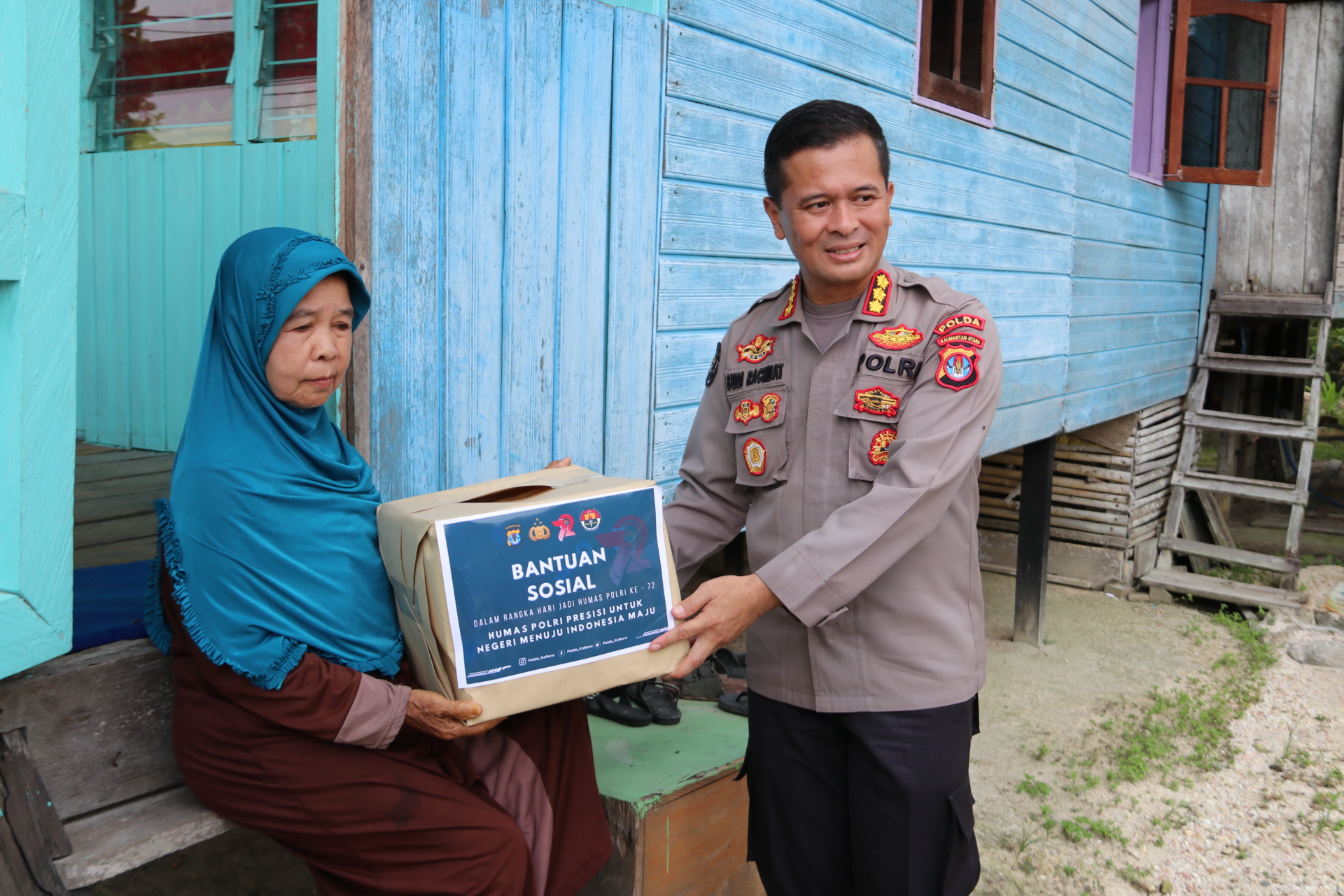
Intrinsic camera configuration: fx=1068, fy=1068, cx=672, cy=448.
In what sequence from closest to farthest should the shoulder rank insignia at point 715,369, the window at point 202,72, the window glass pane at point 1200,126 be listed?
the shoulder rank insignia at point 715,369 < the window at point 202,72 < the window glass pane at point 1200,126

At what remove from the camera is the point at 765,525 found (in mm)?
1991

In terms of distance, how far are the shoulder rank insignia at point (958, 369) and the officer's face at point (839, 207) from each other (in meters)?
0.21

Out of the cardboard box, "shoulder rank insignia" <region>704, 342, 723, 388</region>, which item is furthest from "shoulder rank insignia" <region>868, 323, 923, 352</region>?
the cardboard box

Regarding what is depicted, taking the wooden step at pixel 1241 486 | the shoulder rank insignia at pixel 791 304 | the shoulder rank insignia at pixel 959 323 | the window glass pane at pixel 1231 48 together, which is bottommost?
the wooden step at pixel 1241 486

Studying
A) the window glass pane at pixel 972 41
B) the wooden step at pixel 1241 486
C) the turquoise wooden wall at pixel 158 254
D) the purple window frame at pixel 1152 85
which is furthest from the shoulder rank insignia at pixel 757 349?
the wooden step at pixel 1241 486

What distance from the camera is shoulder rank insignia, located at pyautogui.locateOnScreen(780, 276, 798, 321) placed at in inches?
79.7

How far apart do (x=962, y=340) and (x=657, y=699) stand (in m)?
1.58

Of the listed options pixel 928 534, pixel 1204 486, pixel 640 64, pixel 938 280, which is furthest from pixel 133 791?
pixel 1204 486

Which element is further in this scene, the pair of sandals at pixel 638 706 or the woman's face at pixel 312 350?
the pair of sandals at pixel 638 706

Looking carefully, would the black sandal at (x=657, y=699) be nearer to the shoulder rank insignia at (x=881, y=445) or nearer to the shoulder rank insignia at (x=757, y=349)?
the shoulder rank insignia at (x=757, y=349)

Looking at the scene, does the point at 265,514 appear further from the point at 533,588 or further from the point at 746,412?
the point at 746,412

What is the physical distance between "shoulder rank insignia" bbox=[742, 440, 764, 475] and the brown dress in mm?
747

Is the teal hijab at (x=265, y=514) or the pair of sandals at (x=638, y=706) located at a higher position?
the teal hijab at (x=265, y=514)

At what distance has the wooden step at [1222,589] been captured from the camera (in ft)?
23.3
